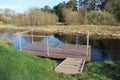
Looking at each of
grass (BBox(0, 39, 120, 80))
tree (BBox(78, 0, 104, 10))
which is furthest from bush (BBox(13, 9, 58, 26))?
grass (BBox(0, 39, 120, 80))

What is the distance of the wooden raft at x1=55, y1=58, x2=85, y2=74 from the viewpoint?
6.72m

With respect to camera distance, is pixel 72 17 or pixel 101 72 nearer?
pixel 101 72

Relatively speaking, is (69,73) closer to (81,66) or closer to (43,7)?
(81,66)

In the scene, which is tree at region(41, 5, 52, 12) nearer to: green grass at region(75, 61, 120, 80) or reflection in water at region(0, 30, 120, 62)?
reflection in water at region(0, 30, 120, 62)

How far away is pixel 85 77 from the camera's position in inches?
240

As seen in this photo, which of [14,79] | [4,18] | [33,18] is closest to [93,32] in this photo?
[33,18]

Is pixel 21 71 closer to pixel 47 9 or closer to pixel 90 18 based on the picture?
pixel 90 18

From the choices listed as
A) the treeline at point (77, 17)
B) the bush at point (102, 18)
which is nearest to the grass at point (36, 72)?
the bush at point (102, 18)

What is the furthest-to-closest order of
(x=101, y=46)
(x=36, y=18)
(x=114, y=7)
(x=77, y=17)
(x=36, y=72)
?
(x=114, y=7), (x=36, y=18), (x=77, y=17), (x=101, y=46), (x=36, y=72)

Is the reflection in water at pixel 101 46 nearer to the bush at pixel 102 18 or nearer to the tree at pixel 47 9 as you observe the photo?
the bush at pixel 102 18

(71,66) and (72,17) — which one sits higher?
(72,17)

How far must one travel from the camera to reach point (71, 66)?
24.2 feet

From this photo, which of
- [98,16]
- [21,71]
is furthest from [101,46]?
[98,16]

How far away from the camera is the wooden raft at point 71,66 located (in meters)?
6.72
